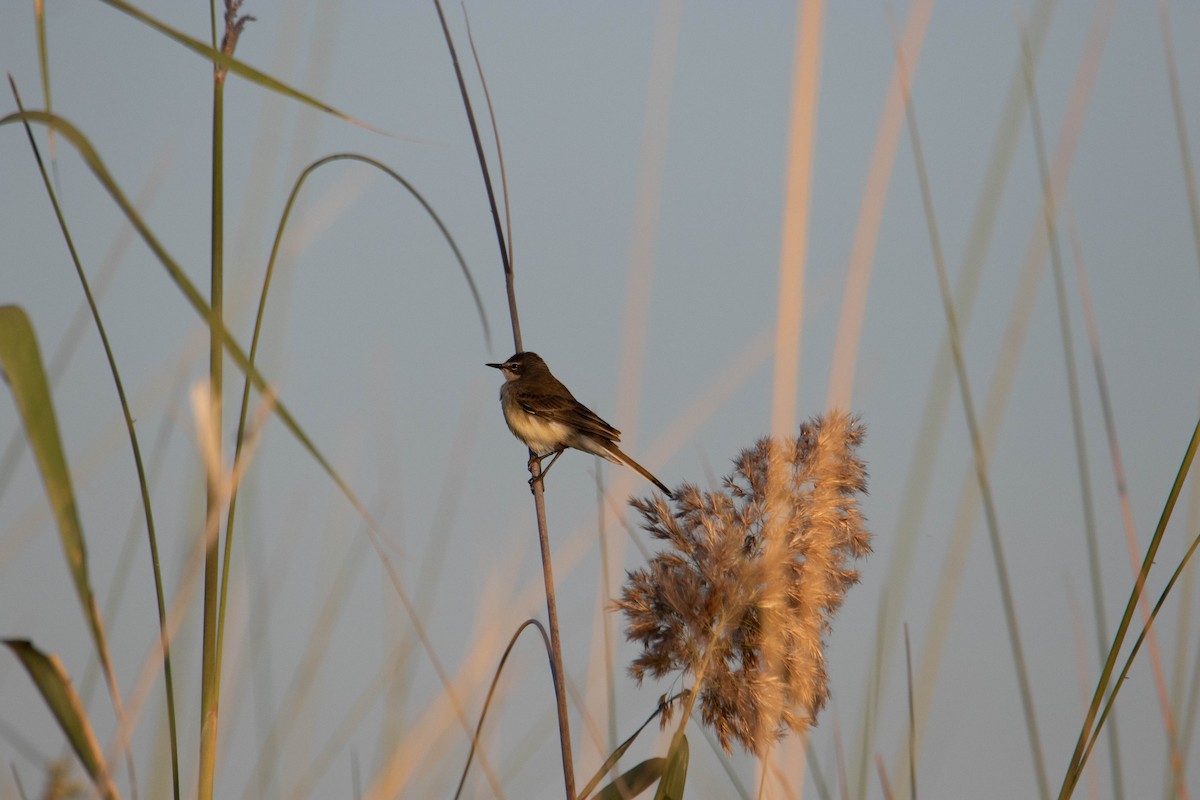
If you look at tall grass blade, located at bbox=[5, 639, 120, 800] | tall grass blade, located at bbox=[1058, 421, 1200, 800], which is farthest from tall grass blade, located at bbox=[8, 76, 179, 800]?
tall grass blade, located at bbox=[1058, 421, 1200, 800]

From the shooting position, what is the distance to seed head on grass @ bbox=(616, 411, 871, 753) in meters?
1.96

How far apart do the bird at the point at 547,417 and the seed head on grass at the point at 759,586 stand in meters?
2.75

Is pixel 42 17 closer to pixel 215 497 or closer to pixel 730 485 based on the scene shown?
pixel 215 497

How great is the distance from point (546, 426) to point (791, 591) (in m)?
3.60

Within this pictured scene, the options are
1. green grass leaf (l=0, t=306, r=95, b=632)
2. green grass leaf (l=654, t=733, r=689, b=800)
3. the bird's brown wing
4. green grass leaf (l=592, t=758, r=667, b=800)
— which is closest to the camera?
green grass leaf (l=0, t=306, r=95, b=632)

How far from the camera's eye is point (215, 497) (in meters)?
1.55

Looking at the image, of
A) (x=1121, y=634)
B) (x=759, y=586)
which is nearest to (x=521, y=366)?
(x=759, y=586)

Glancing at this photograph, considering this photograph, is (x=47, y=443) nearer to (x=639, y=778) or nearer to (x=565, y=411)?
(x=639, y=778)

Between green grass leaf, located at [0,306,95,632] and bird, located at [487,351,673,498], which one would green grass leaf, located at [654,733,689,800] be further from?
bird, located at [487,351,673,498]

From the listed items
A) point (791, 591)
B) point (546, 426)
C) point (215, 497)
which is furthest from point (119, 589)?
point (546, 426)

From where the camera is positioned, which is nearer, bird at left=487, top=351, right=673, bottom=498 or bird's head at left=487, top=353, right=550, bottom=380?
bird at left=487, top=351, right=673, bottom=498

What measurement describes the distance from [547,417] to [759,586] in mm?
3662

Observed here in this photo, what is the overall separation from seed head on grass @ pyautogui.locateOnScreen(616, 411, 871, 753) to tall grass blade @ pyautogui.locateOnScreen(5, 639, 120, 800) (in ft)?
3.09

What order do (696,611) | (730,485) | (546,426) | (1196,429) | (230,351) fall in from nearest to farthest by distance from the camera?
(230,351), (1196,429), (696,611), (730,485), (546,426)
